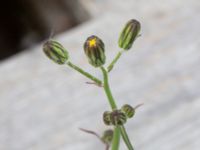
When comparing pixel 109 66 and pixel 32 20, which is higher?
pixel 32 20

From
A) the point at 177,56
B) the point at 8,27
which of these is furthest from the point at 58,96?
the point at 8,27

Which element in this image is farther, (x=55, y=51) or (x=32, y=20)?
(x=32, y=20)

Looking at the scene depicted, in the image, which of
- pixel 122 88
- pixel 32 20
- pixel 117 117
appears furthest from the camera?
pixel 32 20

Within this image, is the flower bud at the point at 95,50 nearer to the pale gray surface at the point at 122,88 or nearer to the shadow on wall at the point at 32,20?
the pale gray surface at the point at 122,88

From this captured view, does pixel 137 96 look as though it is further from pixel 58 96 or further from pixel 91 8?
pixel 91 8

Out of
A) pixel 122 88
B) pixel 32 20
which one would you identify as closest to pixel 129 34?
pixel 122 88

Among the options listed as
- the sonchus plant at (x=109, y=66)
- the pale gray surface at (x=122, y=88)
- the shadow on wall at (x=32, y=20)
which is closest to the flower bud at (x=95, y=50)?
the sonchus plant at (x=109, y=66)

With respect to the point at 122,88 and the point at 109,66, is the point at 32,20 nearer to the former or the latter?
the point at 122,88
